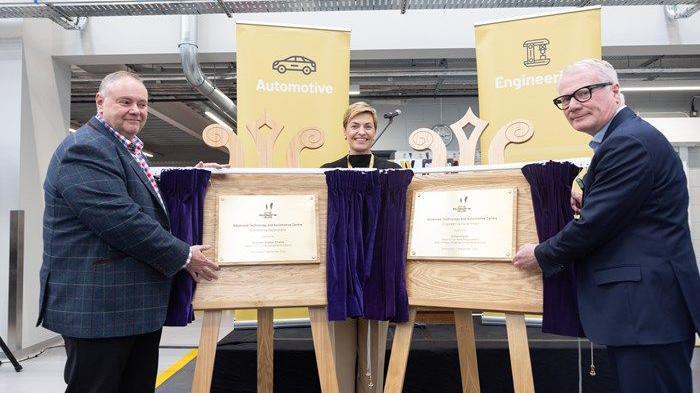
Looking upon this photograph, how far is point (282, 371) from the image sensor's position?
2.81m

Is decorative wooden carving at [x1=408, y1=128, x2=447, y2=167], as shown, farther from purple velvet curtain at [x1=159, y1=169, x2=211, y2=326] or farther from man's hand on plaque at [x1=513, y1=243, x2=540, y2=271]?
purple velvet curtain at [x1=159, y1=169, x2=211, y2=326]

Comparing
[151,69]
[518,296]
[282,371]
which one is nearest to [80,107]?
[151,69]

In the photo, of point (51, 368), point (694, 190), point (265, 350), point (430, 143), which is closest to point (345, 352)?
point (265, 350)

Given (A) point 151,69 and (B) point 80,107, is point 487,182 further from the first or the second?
(B) point 80,107

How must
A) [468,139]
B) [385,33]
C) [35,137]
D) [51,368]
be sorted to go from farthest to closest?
[385,33] → [35,137] → [51,368] → [468,139]

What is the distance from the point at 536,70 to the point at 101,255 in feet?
8.83

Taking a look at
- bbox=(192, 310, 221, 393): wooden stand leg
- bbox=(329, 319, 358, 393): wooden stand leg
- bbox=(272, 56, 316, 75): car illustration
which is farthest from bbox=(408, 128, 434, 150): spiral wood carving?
bbox=(272, 56, 316, 75): car illustration

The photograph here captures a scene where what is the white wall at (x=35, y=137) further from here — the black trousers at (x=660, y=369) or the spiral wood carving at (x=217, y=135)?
the black trousers at (x=660, y=369)

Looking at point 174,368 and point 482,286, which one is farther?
point 174,368

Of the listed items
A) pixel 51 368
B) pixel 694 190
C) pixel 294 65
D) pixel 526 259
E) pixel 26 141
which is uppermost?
pixel 294 65

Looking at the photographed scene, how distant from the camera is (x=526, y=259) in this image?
146 centimetres

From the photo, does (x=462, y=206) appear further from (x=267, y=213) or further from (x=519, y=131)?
(x=267, y=213)

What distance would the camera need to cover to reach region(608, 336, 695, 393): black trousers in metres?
1.23

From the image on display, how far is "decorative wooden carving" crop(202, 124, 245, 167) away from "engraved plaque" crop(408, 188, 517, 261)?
71cm
